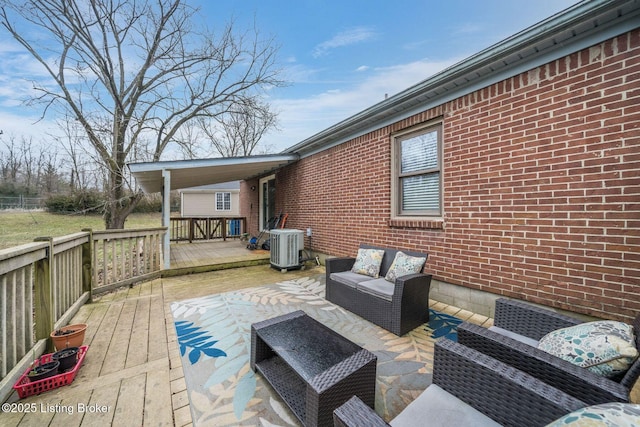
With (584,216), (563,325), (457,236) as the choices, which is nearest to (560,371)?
(563,325)

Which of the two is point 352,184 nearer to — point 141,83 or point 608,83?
point 608,83

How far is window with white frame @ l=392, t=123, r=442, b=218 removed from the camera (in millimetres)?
3957

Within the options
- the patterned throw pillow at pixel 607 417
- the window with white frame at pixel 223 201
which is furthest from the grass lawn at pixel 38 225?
the patterned throw pillow at pixel 607 417

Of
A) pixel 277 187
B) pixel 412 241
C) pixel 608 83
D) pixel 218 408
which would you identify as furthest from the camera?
pixel 277 187

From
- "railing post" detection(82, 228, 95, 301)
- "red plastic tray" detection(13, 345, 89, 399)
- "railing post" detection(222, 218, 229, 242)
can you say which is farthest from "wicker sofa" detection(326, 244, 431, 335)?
"railing post" detection(222, 218, 229, 242)

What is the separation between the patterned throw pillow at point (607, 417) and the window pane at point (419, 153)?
3597 mm

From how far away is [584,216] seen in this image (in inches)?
100

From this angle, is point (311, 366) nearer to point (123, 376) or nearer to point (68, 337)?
point (123, 376)

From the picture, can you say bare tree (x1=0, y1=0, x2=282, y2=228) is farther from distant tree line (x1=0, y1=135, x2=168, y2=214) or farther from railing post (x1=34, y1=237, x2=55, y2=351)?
distant tree line (x1=0, y1=135, x2=168, y2=214)

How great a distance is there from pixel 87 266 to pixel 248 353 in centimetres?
333

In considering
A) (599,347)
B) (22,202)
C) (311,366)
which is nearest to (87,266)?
(311,366)

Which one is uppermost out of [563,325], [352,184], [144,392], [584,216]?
[352,184]

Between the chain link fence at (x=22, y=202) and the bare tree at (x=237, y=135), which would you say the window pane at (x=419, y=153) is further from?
the chain link fence at (x=22, y=202)

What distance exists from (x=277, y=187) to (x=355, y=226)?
4375mm
